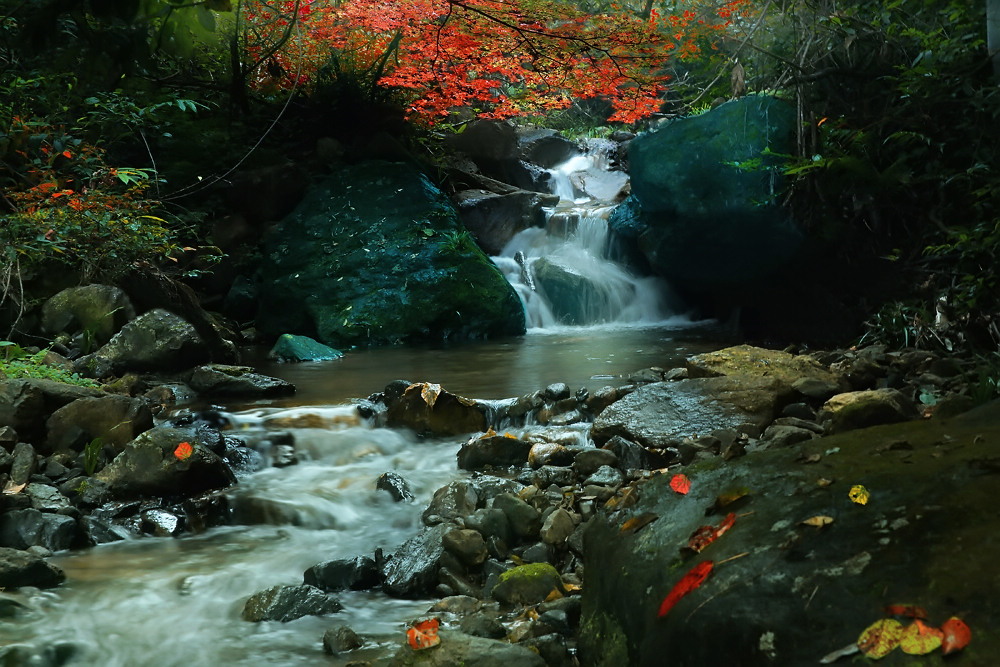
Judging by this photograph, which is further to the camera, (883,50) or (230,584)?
(883,50)

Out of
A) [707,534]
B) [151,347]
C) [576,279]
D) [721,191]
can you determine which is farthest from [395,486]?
[576,279]

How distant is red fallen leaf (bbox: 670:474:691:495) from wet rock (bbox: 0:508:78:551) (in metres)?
2.94

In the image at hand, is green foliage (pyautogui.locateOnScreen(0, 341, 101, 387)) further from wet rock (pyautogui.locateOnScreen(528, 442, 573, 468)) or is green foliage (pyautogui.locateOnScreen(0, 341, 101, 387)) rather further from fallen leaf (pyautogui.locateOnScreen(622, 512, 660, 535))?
fallen leaf (pyautogui.locateOnScreen(622, 512, 660, 535))

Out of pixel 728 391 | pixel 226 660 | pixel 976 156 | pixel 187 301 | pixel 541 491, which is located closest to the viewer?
pixel 226 660

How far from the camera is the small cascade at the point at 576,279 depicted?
1162 cm

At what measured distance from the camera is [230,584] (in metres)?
3.34

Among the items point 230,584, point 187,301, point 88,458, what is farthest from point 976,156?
point 187,301

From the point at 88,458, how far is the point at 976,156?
22.6 ft

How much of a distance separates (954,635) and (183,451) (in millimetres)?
3920

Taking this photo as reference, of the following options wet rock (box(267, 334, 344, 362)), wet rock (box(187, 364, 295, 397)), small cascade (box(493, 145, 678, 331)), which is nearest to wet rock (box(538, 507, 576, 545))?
wet rock (box(187, 364, 295, 397))

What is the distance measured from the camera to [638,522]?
8.18 ft

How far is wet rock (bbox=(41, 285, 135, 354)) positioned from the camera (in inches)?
294

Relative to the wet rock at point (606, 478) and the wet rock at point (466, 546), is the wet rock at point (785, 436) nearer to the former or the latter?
the wet rock at point (606, 478)

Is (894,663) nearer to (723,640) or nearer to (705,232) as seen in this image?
(723,640)
